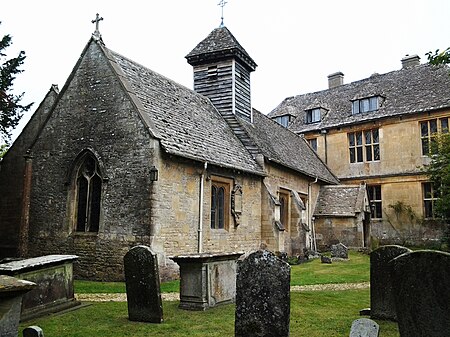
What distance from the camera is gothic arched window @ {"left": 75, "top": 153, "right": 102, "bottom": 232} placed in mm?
14406

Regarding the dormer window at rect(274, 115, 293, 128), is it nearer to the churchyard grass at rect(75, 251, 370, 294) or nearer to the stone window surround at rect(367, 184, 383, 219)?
the stone window surround at rect(367, 184, 383, 219)

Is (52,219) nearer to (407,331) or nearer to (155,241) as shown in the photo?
(155,241)

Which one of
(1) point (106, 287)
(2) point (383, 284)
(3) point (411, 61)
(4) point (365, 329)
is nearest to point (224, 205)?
(1) point (106, 287)

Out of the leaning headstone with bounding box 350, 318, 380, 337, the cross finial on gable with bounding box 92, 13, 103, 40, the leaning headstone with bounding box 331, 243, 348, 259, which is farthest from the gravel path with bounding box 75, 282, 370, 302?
the cross finial on gable with bounding box 92, 13, 103, 40

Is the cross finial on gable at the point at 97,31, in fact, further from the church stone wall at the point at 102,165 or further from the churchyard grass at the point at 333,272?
the churchyard grass at the point at 333,272

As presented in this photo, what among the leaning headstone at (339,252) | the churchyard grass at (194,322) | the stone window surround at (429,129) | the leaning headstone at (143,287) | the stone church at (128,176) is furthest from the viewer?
the stone window surround at (429,129)

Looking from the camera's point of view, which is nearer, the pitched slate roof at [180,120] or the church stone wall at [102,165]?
the church stone wall at [102,165]

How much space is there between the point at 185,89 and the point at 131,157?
787 cm

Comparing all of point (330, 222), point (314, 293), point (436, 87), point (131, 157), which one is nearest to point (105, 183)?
point (131, 157)

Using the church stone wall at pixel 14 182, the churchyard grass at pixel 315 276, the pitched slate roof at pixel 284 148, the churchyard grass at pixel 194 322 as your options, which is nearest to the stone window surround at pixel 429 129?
the pitched slate roof at pixel 284 148

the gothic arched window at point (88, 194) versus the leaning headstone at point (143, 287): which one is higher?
the gothic arched window at point (88, 194)

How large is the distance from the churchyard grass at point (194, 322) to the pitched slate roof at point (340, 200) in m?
15.4

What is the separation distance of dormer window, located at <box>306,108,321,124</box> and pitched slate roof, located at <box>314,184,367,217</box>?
283 inches

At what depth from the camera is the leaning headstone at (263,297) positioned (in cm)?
664
